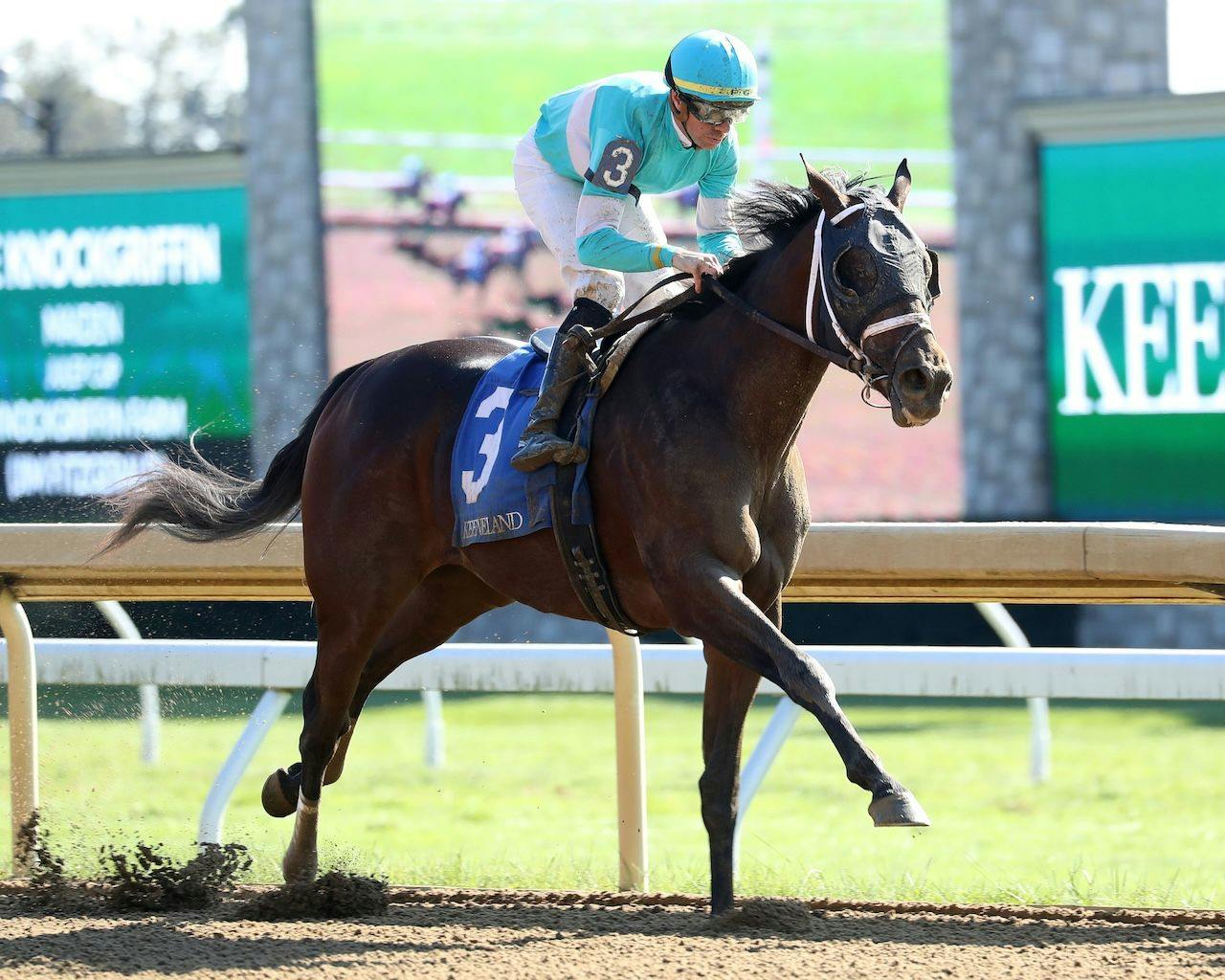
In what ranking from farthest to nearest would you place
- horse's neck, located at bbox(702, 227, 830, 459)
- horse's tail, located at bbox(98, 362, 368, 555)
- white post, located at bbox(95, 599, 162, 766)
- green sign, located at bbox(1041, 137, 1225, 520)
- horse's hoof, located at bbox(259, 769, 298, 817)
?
green sign, located at bbox(1041, 137, 1225, 520)
white post, located at bbox(95, 599, 162, 766)
horse's tail, located at bbox(98, 362, 368, 555)
horse's hoof, located at bbox(259, 769, 298, 817)
horse's neck, located at bbox(702, 227, 830, 459)

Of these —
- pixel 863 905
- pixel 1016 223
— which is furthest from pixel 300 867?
pixel 1016 223

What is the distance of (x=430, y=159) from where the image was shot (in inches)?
508

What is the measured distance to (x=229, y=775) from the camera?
16.4 ft

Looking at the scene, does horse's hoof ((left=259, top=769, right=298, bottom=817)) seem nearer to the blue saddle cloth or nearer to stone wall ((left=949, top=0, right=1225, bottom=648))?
the blue saddle cloth

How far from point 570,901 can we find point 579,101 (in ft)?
6.95

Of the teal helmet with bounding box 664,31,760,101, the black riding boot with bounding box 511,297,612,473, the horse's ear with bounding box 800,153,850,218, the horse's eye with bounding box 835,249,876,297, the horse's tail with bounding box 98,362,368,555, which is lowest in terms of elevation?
the horse's tail with bounding box 98,362,368,555

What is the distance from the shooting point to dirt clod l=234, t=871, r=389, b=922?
4473mm

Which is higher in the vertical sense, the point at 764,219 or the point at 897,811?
the point at 764,219

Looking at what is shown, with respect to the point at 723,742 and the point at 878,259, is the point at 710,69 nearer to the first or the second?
the point at 878,259

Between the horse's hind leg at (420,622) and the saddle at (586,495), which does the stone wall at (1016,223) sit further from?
the saddle at (586,495)

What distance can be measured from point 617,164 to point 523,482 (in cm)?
84

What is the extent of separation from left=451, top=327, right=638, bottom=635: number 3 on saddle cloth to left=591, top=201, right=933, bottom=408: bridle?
0.82ft

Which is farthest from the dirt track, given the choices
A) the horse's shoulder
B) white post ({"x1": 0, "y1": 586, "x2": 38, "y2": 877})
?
the horse's shoulder

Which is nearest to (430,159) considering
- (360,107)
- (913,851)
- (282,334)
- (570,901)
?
(360,107)
